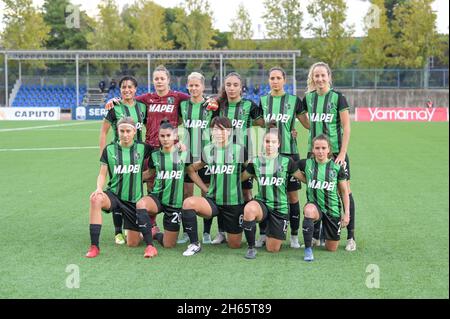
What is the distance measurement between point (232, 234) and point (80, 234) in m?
1.64

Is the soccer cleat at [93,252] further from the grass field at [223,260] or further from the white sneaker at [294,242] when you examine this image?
the white sneaker at [294,242]

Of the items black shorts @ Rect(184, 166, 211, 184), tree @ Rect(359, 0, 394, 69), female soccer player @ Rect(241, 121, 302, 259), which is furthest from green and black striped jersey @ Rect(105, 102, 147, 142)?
tree @ Rect(359, 0, 394, 69)

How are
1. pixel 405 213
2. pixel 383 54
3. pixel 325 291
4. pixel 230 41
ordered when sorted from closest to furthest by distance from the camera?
pixel 325 291
pixel 405 213
pixel 383 54
pixel 230 41

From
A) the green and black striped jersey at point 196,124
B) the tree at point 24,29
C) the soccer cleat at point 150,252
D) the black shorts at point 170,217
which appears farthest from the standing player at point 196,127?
the tree at point 24,29

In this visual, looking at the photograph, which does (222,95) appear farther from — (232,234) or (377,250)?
(377,250)

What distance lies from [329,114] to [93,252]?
2.49m

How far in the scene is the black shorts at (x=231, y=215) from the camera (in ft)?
19.2

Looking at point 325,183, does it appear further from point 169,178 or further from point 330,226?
point 169,178

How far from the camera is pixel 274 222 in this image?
5.75m

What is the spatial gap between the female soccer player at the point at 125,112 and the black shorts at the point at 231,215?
987mm

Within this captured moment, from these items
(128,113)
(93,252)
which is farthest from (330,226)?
(128,113)
